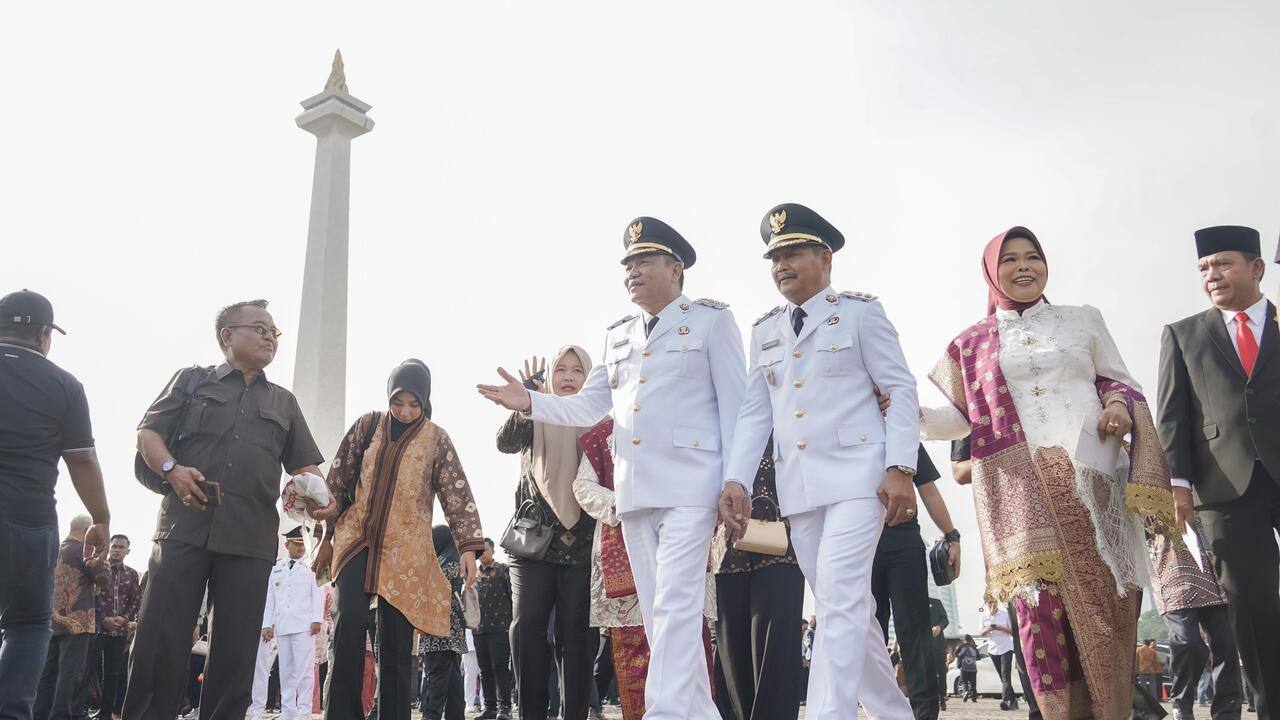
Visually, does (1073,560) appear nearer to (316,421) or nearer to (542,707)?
(542,707)

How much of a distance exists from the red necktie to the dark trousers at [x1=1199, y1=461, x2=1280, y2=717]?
0.57 metres

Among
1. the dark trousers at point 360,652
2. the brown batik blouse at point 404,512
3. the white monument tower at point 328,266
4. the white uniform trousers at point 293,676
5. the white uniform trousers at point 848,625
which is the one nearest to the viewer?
the white uniform trousers at point 848,625

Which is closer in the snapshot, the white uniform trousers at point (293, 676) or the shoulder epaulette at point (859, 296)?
the shoulder epaulette at point (859, 296)

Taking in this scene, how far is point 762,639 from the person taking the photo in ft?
18.1

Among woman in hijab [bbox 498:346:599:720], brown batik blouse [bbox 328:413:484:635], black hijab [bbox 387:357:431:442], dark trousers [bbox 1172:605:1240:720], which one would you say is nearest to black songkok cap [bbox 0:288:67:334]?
brown batik blouse [bbox 328:413:484:635]

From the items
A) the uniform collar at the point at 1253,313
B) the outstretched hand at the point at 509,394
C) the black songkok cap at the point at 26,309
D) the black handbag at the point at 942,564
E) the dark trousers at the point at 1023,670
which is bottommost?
the dark trousers at the point at 1023,670

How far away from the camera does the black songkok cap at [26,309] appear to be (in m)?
5.66

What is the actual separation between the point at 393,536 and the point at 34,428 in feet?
6.62

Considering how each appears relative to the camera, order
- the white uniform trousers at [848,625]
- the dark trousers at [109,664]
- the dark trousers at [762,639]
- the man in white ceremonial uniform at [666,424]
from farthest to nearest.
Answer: the dark trousers at [109,664] → the dark trousers at [762,639] → the man in white ceremonial uniform at [666,424] → the white uniform trousers at [848,625]

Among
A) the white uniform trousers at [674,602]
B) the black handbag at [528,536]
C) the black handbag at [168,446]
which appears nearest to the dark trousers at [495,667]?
the black handbag at [528,536]

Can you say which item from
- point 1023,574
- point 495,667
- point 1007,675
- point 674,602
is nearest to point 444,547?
point 495,667

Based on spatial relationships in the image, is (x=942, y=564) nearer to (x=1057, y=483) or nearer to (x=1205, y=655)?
(x=1057, y=483)

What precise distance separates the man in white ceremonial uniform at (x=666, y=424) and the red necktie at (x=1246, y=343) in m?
2.66

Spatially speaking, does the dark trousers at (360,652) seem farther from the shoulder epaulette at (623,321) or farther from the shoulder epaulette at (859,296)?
the shoulder epaulette at (859,296)
